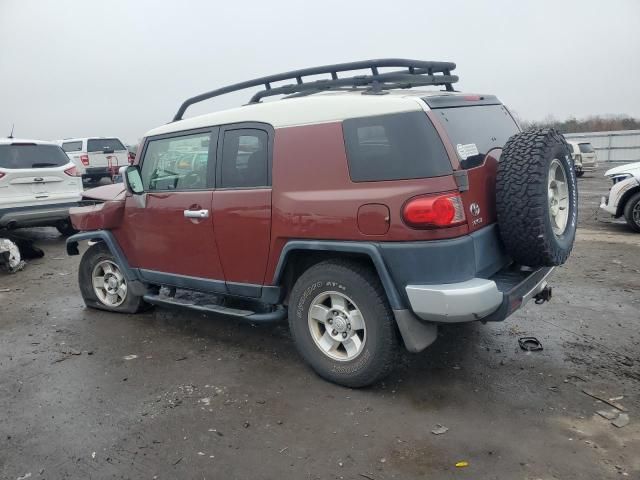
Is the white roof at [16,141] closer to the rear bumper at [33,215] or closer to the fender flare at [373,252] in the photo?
the rear bumper at [33,215]

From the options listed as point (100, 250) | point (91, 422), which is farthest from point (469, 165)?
point (100, 250)

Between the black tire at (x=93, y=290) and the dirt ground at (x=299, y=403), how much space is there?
17 cm

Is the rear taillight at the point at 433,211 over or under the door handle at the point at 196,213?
over

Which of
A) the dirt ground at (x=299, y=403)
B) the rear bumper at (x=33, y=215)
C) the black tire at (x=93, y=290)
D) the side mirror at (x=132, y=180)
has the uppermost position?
the side mirror at (x=132, y=180)

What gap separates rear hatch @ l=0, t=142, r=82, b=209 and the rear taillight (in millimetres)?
7444

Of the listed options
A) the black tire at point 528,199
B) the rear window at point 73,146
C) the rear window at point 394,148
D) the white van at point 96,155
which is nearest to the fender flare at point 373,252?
the rear window at point 394,148

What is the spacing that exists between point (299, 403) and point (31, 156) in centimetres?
752

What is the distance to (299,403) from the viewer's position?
331cm

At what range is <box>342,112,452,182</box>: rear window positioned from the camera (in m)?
2.99

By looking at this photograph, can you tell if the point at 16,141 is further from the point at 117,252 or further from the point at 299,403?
the point at 299,403

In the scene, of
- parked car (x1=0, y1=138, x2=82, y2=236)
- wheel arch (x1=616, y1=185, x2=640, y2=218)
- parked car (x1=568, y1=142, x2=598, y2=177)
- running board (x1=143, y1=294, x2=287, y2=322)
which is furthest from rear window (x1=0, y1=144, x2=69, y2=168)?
parked car (x1=568, y1=142, x2=598, y2=177)

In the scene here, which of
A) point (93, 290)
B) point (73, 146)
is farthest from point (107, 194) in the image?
point (73, 146)

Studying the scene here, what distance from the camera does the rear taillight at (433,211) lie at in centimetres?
292

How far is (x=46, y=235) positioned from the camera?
10.5 metres
